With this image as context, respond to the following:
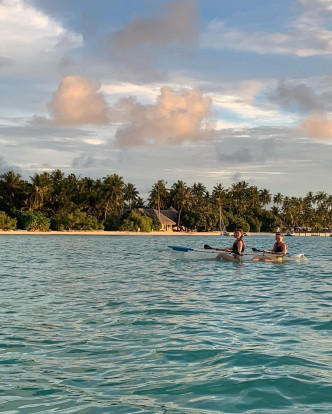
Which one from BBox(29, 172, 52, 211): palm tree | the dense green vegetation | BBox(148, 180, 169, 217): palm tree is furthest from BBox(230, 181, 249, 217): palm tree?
BBox(29, 172, 52, 211): palm tree

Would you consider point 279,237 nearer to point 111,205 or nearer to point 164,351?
point 164,351

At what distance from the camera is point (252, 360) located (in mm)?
7500

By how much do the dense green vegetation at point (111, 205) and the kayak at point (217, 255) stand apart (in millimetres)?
58792

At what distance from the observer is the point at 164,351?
8.07 m

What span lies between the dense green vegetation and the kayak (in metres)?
58.8

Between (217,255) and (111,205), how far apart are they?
251 feet

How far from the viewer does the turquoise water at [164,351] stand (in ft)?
19.1

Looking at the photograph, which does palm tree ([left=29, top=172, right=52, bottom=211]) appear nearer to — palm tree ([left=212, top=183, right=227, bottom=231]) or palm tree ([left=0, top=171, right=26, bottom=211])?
palm tree ([left=0, top=171, right=26, bottom=211])

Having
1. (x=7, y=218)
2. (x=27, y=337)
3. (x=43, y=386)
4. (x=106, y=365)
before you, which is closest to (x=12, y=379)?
(x=43, y=386)

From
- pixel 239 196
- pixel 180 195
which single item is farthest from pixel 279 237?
pixel 239 196

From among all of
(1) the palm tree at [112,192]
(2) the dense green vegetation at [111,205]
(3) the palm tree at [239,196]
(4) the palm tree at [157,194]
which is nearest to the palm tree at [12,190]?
(2) the dense green vegetation at [111,205]

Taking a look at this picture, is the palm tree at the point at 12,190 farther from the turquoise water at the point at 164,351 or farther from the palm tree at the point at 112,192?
the turquoise water at the point at 164,351

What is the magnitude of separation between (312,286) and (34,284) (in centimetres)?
956

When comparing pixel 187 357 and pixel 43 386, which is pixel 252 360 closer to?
pixel 187 357
